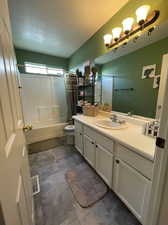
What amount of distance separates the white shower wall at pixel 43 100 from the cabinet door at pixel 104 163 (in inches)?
82.2

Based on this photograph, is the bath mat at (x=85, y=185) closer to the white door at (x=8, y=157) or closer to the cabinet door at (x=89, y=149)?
the cabinet door at (x=89, y=149)

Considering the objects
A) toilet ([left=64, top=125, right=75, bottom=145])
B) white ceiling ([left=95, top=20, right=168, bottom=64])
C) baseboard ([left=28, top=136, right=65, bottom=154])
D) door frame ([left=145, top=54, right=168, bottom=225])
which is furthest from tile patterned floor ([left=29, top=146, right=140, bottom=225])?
white ceiling ([left=95, top=20, right=168, bottom=64])

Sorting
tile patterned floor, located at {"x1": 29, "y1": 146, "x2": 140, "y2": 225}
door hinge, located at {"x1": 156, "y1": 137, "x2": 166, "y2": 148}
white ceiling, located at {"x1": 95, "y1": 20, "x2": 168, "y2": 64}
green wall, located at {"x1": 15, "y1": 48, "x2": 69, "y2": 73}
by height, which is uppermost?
green wall, located at {"x1": 15, "y1": 48, "x2": 69, "y2": 73}

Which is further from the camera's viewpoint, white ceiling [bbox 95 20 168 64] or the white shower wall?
the white shower wall

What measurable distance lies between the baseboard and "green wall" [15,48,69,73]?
224 centimetres

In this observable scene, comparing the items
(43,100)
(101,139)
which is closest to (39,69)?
(43,100)

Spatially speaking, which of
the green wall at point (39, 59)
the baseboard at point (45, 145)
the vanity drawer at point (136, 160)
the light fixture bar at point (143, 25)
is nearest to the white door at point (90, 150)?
the vanity drawer at point (136, 160)

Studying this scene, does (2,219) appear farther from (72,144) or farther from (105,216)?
(72,144)

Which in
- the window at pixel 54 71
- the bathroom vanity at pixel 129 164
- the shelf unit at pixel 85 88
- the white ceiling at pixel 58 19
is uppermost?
the white ceiling at pixel 58 19

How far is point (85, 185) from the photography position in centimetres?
150

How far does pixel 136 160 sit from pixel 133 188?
0.30 meters

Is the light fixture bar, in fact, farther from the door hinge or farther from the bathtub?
the bathtub

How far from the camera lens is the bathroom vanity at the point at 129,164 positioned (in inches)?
35.2

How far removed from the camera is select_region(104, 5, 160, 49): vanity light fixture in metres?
1.18
